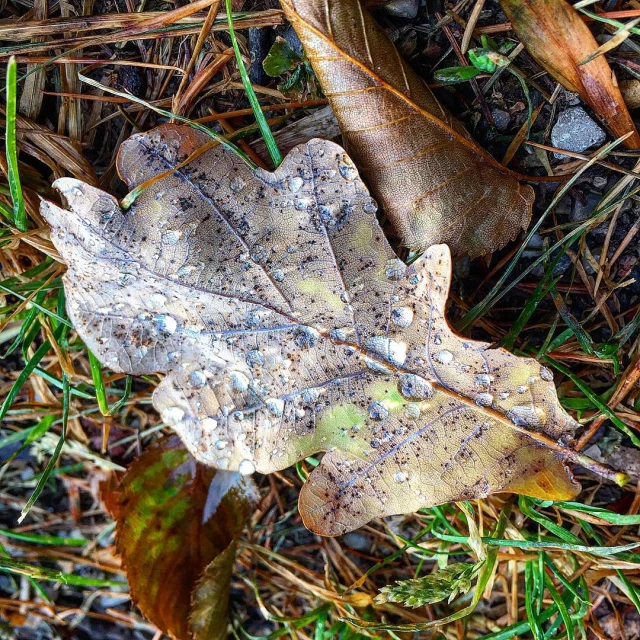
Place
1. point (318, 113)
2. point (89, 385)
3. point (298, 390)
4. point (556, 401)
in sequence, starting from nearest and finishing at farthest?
point (556, 401), point (298, 390), point (318, 113), point (89, 385)

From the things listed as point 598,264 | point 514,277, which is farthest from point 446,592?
point 598,264

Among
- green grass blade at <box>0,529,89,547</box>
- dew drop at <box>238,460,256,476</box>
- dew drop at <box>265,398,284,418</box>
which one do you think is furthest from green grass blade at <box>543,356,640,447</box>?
green grass blade at <box>0,529,89,547</box>

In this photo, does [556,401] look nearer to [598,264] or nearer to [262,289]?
[598,264]

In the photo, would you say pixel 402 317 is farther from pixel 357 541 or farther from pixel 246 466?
pixel 357 541

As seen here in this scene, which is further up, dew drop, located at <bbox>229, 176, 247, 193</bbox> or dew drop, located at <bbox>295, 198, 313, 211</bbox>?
dew drop, located at <bbox>229, 176, 247, 193</bbox>

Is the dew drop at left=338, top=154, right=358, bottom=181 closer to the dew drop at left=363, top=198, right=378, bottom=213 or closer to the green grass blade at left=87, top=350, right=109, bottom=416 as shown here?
the dew drop at left=363, top=198, right=378, bottom=213

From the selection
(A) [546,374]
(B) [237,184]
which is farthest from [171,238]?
(A) [546,374]
